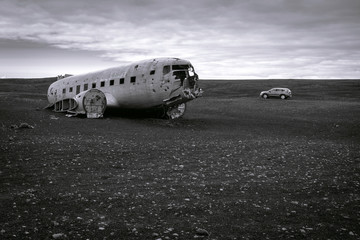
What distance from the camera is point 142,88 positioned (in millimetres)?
25078

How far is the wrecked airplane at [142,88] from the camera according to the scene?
2434 cm

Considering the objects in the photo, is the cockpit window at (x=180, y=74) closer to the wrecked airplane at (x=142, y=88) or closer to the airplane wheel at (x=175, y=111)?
the wrecked airplane at (x=142, y=88)

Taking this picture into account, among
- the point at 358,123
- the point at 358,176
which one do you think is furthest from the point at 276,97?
the point at 358,176

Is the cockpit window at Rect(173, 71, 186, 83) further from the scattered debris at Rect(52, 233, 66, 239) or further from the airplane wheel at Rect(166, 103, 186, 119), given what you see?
the scattered debris at Rect(52, 233, 66, 239)

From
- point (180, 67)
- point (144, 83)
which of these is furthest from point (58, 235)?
point (180, 67)

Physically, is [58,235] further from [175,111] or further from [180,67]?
[175,111]

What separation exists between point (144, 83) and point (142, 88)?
0.42m

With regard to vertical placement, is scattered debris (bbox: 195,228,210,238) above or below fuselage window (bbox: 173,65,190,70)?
below

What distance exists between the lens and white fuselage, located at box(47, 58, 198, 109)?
24.3 m

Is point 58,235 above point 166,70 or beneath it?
beneath

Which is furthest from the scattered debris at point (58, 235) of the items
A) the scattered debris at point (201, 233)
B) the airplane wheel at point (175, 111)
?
the airplane wheel at point (175, 111)

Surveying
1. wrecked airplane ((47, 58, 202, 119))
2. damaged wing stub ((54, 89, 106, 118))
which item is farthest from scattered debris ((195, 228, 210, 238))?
damaged wing stub ((54, 89, 106, 118))

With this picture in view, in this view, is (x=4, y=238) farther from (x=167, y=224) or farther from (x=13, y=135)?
(x=13, y=135)

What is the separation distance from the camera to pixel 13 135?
15984mm
